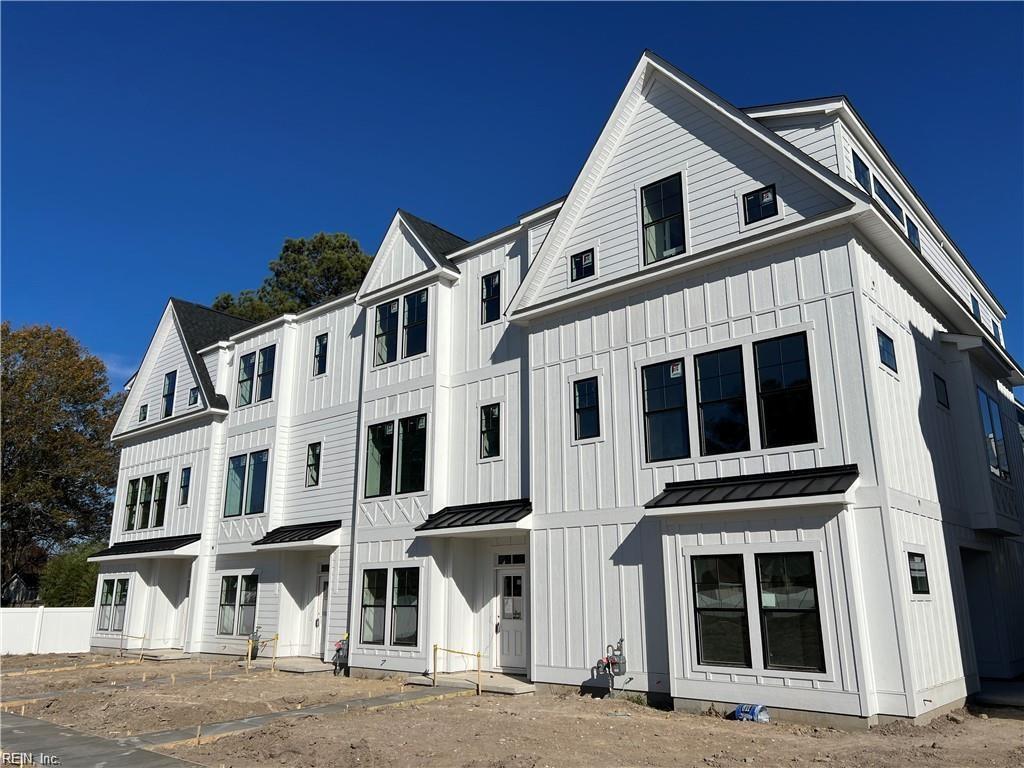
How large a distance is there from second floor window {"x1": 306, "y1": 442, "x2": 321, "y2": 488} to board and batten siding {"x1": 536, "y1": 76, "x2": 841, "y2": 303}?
931 centimetres

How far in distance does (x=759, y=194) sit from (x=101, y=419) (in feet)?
126

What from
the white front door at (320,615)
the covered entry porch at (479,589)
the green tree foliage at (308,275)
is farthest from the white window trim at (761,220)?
the green tree foliage at (308,275)

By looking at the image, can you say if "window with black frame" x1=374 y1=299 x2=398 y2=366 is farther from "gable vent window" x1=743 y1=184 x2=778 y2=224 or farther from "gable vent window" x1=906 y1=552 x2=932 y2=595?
"gable vent window" x1=906 y1=552 x2=932 y2=595

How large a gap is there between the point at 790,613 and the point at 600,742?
3.43 metres

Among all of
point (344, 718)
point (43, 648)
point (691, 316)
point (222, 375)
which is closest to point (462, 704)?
point (344, 718)

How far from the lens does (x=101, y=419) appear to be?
4069 centimetres

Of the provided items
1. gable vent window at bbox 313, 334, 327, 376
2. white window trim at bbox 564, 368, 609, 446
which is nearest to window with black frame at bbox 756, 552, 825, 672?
white window trim at bbox 564, 368, 609, 446

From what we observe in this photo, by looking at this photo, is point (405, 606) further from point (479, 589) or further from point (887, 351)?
point (887, 351)

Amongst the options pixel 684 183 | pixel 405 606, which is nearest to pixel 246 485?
pixel 405 606

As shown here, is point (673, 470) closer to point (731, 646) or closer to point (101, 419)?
point (731, 646)

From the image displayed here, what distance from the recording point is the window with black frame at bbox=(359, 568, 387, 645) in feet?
59.1

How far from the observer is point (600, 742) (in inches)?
390

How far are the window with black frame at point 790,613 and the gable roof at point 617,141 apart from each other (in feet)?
21.9

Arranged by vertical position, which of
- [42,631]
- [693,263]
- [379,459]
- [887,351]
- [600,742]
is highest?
[693,263]
